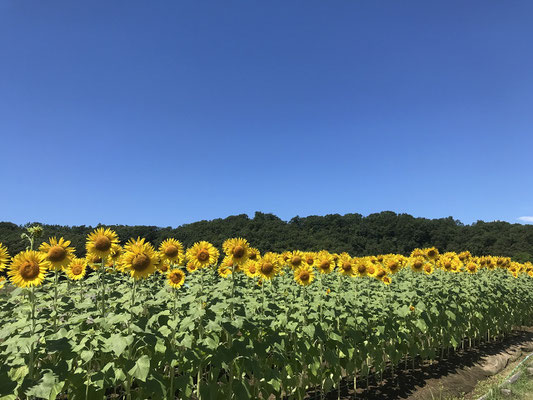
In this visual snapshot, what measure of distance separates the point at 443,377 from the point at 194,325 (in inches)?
268

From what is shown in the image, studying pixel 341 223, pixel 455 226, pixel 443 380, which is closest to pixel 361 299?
pixel 443 380

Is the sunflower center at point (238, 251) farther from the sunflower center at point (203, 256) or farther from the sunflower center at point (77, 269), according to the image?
the sunflower center at point (77, 269)

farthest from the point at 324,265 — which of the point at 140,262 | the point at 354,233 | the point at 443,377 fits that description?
the point at 354,233

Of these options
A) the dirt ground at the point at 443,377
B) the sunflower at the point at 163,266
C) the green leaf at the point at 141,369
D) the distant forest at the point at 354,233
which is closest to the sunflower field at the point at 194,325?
the green leaf at the point at 141,369

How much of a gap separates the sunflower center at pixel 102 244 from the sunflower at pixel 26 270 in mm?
652

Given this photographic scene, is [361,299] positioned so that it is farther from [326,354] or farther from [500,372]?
[500,372]

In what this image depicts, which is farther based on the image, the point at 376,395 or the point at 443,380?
the point at 443,380

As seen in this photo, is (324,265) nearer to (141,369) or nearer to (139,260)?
(139,260)

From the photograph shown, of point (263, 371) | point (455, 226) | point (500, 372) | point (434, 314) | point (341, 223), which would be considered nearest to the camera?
point (263, 371)

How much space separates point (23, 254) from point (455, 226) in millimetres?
72377

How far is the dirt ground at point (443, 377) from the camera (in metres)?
6.55

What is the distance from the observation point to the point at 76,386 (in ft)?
12.4

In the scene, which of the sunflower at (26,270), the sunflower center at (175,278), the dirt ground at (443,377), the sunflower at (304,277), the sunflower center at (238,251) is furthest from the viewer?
the dirt ground at (443,377)

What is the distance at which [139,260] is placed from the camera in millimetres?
4266
